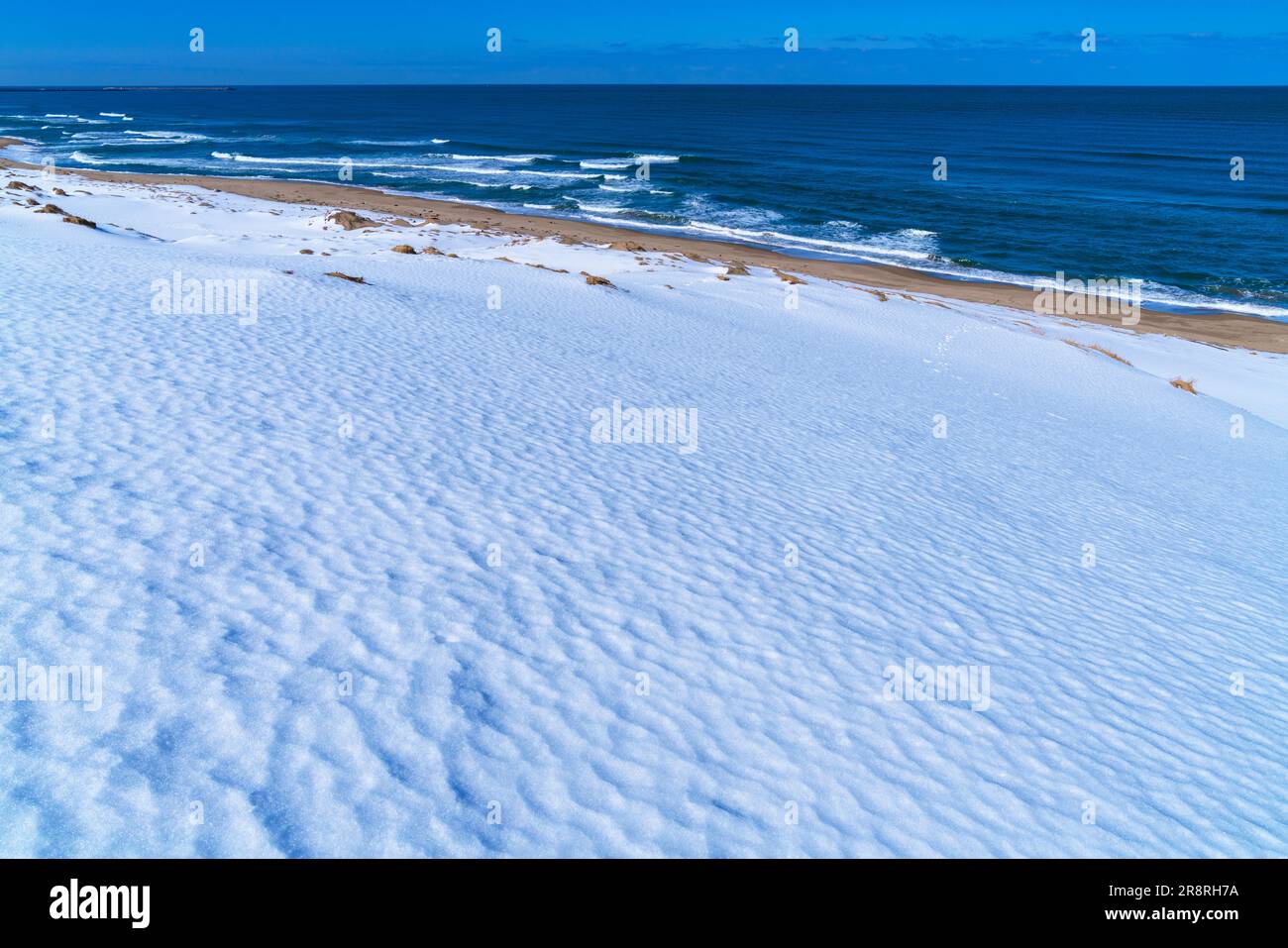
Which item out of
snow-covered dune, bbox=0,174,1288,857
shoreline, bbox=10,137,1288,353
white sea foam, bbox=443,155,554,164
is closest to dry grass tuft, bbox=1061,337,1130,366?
shoreline, bbox=10,137,1288,353

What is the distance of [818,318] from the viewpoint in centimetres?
2289

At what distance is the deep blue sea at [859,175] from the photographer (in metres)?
37.2

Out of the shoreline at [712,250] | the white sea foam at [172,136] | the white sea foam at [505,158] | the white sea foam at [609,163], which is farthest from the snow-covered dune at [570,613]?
the white sea foam at [172,136]

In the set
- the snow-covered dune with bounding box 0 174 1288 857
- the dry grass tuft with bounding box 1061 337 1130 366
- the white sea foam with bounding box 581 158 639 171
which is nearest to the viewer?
the snow-covered dune with bounding box 0 174 1288 857

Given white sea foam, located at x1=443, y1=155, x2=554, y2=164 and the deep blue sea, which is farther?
white sea foam, located at x1=443, y1=155, x2=554, y2=164

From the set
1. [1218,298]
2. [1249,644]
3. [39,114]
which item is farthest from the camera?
[39,114]

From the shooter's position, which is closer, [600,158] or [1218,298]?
[1218,298]

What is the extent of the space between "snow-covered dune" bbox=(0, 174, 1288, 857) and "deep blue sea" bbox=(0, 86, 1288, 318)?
27378mm

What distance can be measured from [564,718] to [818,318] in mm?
19676

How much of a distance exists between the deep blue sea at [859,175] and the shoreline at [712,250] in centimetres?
239

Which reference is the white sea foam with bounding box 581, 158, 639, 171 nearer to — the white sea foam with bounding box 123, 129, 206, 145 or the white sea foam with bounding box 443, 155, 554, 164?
the white sea foam with bounding box 443, 155, 554, 164

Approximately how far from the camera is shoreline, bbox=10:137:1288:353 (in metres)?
28.0
